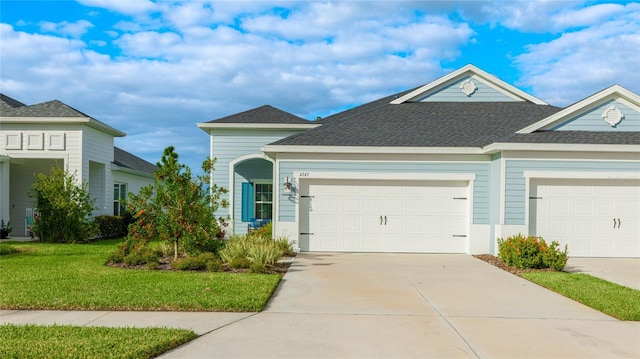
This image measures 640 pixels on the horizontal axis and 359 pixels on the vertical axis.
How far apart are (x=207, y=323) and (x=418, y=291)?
12.9 ft

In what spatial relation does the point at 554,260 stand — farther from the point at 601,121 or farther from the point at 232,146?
the point at 232,146

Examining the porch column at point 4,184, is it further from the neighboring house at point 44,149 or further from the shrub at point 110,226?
the shrub at point 110,226

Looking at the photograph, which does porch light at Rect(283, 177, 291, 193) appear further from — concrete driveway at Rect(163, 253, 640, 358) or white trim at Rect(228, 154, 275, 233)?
concrete driveway at Rect(163, 253, 640, 358)

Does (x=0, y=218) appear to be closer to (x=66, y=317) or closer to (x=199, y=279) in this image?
(x=199, y=279)

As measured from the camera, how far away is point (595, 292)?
862cm

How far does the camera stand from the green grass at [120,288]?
7.29 meters

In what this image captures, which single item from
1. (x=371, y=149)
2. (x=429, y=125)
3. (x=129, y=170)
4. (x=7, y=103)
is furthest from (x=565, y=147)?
(x=7, y=103)

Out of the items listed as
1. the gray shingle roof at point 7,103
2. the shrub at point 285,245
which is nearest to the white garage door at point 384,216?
the shrub at point 285,245

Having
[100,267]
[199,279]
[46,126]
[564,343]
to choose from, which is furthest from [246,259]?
[46,126]

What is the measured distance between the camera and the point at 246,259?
35.6 ft

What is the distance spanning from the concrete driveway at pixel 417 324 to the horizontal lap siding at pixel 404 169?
4490 millimetres

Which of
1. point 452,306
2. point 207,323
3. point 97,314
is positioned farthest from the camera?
point 452,306

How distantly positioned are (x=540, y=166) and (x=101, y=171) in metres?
16.6

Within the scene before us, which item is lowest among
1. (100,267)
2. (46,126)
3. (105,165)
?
(100,267)
